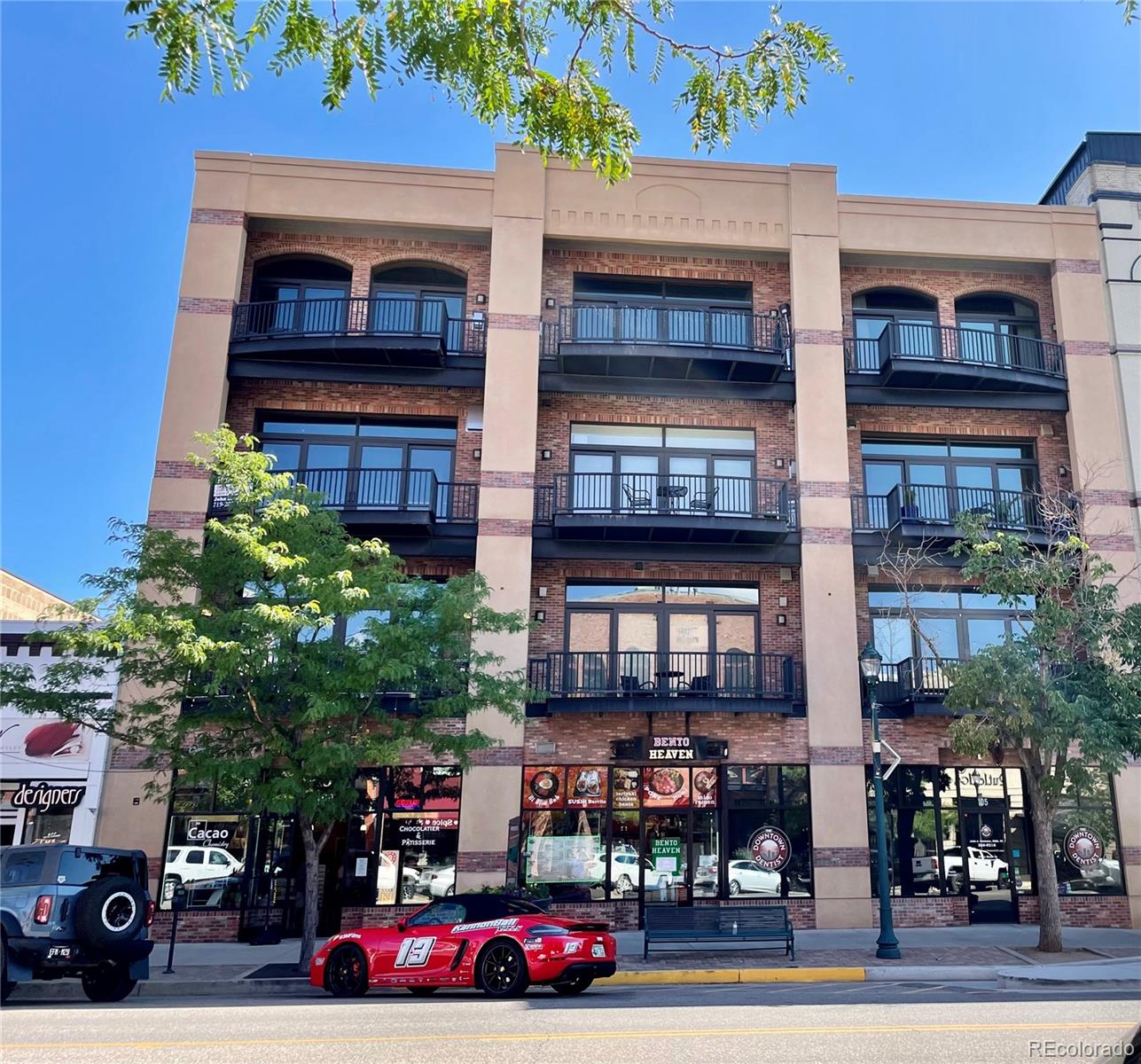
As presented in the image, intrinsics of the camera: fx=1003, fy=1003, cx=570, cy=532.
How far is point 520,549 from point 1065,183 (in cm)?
1727

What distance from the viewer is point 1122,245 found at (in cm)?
2333

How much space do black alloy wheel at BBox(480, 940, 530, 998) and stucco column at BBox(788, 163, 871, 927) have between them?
30.6 feet

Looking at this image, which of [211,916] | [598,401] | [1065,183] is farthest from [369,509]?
[1065,183]

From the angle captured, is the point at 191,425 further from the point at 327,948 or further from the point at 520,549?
the point at 327,948

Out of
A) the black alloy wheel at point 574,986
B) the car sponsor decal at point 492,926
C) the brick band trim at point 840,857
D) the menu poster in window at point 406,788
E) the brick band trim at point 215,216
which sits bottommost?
the black alloy wheel at point 574,986

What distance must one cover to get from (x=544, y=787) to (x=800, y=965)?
6.55 m

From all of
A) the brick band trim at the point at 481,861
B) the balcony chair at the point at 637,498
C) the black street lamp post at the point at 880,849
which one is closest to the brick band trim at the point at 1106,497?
the black street lamp post at the point at 880,849

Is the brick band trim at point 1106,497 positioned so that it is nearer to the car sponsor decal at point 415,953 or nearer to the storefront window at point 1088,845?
the storefront window at point 1088,845

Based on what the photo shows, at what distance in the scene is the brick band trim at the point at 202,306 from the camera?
21.3m

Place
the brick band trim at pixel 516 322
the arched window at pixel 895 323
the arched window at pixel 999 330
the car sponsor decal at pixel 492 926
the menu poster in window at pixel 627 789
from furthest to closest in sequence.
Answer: the arched window at pixel 999 330 → the arched window at pixel 895 323 → the brick band trim at pixel 516 322 → the menu poster in window at pixel 627 789 → the car sponsor decal at pixel 492 926

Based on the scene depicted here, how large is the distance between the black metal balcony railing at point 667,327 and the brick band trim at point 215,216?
711cm

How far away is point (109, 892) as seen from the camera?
1205 centimetres

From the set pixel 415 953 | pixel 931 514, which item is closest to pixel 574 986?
pixel 415 953

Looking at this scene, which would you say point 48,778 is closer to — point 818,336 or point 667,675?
point 667,675
